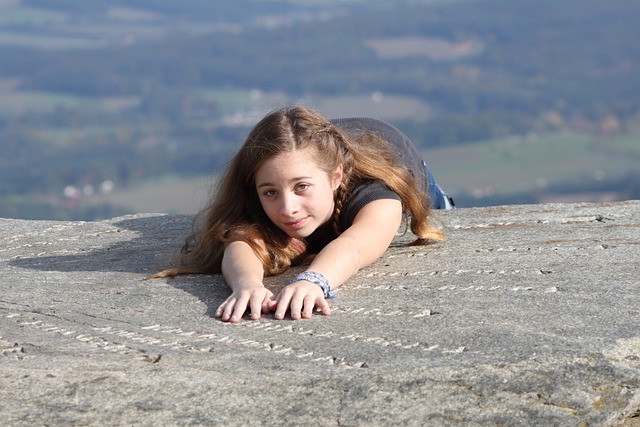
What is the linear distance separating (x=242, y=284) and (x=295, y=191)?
0.70m

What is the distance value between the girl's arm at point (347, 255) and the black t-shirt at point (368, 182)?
2.7 inches

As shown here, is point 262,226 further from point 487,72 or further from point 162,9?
point 162,9

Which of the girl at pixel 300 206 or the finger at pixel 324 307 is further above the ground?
the girl at pixel 300 206

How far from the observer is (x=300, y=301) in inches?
174

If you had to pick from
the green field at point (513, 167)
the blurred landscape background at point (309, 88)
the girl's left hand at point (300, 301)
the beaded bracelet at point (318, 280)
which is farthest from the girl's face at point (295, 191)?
the green field at point (513, 167)

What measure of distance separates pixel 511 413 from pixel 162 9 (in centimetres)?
13647

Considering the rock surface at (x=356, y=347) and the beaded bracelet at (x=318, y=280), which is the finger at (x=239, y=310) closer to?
the rock surface at (x=356, y=347)

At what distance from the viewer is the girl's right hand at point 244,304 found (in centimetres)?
439

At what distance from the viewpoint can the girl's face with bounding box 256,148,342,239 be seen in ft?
16.6

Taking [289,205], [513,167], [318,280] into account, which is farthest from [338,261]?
[513,167]

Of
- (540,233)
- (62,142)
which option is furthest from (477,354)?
(62,142)

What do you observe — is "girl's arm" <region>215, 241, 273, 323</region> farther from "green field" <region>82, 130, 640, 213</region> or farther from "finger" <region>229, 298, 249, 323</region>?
"green field" <region>82, 130, 640, 213</region>

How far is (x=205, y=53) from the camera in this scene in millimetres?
113562

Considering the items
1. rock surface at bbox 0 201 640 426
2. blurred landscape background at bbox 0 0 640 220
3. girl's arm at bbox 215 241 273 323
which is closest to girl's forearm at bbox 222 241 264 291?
girl's arm at bbox 215 241 273 323
